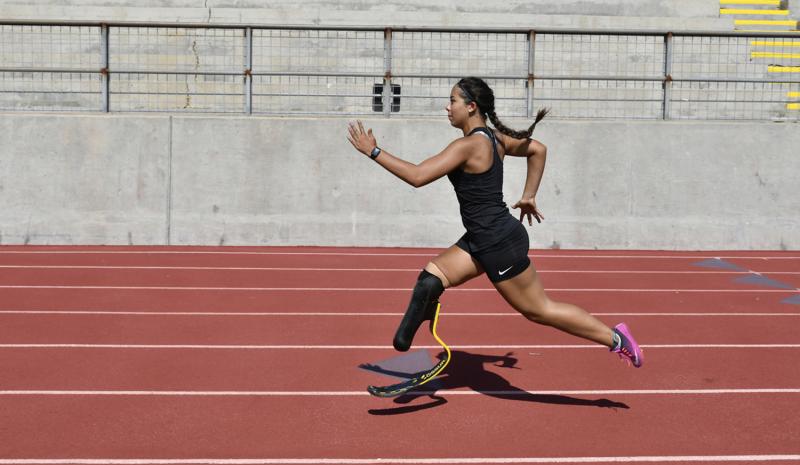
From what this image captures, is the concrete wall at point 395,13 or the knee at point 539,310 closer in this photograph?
the knee at point 539,310

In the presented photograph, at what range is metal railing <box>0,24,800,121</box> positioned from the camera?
13094mm

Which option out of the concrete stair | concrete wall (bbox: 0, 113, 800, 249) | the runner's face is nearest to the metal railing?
concrete wall (bbox: 0, 113, 800, 249)

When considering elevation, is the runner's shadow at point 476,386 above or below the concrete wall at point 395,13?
below

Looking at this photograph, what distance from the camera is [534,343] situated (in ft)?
23.9

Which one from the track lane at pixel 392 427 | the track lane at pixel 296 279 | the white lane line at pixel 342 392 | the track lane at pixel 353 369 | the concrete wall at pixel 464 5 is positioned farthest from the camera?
the concrete wall at pixel 464 5

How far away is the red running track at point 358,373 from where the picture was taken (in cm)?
477

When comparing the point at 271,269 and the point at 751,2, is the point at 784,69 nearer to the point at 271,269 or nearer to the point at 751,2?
the point at 751,2

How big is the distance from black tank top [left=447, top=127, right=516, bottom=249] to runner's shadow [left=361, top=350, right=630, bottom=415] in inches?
38.2

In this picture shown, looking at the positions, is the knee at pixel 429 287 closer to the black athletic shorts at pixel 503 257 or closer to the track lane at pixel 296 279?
the black athletic shorts at pixel 503 257

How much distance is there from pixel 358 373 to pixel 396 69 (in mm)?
8227

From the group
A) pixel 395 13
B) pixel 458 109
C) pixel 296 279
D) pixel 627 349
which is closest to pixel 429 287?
pixel 458 109

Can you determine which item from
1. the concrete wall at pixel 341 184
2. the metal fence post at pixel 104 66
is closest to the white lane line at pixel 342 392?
the concrete wall at pixel 341 184

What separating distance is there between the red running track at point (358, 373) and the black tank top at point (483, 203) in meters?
0.94

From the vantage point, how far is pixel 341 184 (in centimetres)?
1263
